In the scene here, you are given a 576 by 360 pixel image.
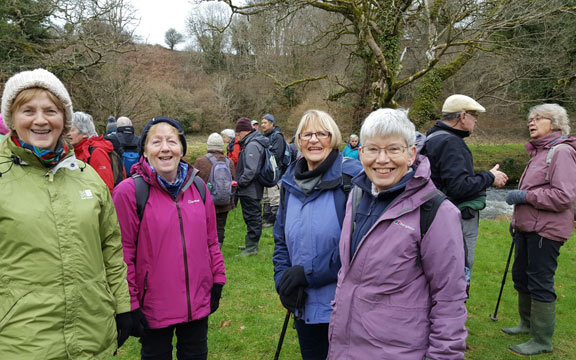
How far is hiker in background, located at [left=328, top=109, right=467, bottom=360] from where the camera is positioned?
1.75 m

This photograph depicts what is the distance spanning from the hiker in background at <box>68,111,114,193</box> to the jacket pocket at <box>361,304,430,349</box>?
3829 mm

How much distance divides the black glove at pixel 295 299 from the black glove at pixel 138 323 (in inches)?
35.1

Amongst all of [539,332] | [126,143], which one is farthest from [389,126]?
[126,143]

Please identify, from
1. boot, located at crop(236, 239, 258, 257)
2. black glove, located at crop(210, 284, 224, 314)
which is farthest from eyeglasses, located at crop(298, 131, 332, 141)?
boot, located at crop(236, 239, 258, 257)

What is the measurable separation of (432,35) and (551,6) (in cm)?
295

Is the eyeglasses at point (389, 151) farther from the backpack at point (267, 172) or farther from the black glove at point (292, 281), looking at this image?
the backpack at point (267, 172)

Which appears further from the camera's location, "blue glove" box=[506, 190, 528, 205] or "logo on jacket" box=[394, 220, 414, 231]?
"blue glove" box=[506, 190, 528, 205]

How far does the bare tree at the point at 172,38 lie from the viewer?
→ 2188 inches

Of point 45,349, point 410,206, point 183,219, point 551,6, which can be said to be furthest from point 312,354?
point 551,6

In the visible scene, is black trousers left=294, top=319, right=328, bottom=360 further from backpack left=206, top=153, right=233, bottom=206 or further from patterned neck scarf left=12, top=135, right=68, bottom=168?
backpack left=206, top=153, right=233, bottom=206

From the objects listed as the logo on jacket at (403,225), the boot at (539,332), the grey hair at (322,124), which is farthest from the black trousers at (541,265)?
the logo on jacket at (403,225)

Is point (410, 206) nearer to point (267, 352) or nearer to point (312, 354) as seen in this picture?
point (312, 354)

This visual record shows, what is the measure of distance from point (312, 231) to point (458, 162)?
5.42 feet

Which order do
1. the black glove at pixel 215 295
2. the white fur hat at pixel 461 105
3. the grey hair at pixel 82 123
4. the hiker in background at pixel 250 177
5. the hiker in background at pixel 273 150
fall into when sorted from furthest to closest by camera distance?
the hiker in background at pixel 273 150 < the hiker in background at pixel 250 177 < the grey hair at pixel 82 123 < the white fur hat at pixel 461 105 < the black glove at pixel 215 295
